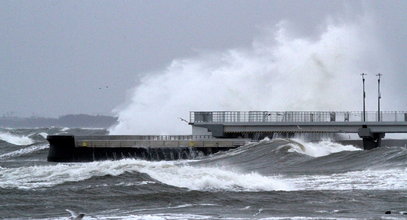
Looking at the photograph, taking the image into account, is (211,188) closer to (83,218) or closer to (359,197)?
(359,197)

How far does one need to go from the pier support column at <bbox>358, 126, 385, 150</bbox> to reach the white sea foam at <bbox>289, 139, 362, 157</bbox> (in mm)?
856

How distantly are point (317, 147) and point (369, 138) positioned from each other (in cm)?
495

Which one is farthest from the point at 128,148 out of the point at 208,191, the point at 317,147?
the point at 208,191

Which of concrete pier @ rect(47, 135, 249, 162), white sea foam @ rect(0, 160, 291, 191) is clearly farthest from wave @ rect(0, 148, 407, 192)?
concrete pier @ rect(47, 135, 249, 162)

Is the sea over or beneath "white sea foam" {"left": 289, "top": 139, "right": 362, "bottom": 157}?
beneath

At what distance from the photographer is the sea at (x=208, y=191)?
839 inches

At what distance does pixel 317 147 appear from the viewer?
153ft

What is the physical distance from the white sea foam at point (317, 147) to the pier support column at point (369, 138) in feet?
2.81

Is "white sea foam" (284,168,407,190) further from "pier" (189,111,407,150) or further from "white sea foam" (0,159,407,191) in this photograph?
"pier" (189,111,407,150)

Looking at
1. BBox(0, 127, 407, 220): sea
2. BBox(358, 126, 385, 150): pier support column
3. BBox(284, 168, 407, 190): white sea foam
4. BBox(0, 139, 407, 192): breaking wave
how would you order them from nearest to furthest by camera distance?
1. BBox(0, 127, 407, 220): sea
2. BBox(284, 168, 407, 190): white sea foam
3. BBox(0, 139, 407, 192): breaking wave
4. BBox(358, 126, 385, 150): pier support column

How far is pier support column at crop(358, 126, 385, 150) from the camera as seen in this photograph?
162 feet

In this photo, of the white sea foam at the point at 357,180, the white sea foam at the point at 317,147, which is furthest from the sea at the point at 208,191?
the white sea foam at the point at 317,147

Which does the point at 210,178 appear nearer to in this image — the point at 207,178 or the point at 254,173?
the point at 207,178

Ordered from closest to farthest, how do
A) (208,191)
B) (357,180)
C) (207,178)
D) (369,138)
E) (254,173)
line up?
(208,191), (207,178), (357,180), (254,173), (369,138)
